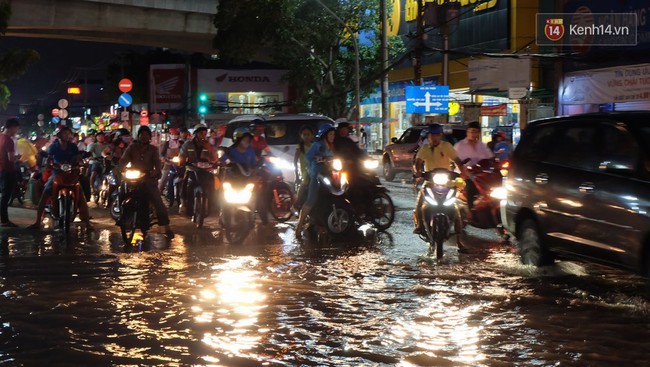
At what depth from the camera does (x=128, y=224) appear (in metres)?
13.2

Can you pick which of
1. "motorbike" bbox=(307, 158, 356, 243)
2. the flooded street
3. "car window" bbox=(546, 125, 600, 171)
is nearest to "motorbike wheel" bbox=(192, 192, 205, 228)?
"motorbike" bbox=(307, 158, 356, 243)

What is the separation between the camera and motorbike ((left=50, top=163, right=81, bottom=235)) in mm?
14492

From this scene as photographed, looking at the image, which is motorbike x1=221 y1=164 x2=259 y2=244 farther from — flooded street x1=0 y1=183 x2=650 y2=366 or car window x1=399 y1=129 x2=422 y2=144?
car window x1=399 y1=129 x2=422 y2=144

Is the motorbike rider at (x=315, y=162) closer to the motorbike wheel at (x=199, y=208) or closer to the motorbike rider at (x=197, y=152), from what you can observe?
the motorbike wheel at (x=199, y=208)

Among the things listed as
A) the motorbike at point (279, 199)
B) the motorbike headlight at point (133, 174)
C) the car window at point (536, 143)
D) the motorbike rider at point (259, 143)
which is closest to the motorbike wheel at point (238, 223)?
the motorbike headlight at point (133, 174)

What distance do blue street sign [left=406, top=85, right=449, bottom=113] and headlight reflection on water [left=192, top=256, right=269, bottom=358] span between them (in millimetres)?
24114

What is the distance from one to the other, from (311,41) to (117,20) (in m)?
11.5

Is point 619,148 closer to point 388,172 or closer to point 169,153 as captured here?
point 169,153

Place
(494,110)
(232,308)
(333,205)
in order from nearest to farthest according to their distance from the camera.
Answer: (232,308) → (333,205) → (494,110)

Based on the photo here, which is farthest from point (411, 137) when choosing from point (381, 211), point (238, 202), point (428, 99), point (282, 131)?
point (238, 202)

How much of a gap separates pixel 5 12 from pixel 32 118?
6250 inches

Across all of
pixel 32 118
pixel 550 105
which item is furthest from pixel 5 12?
pixel 32 118

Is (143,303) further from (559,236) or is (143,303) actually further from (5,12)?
(5,12)

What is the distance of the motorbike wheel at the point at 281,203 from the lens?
16.5 meters
